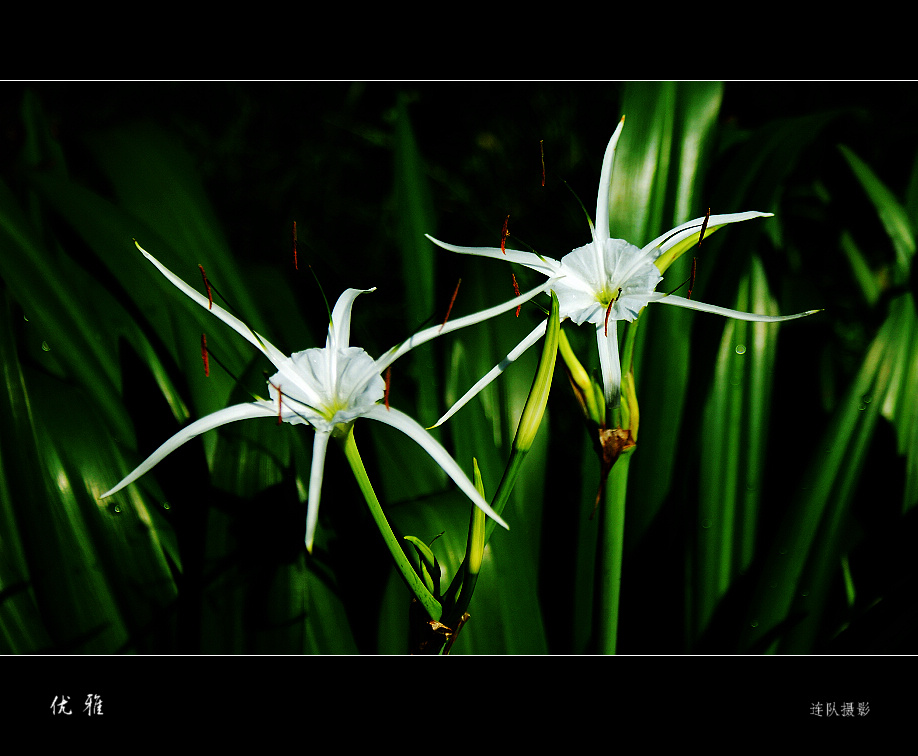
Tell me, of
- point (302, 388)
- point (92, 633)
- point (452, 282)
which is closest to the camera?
point (302, 388)

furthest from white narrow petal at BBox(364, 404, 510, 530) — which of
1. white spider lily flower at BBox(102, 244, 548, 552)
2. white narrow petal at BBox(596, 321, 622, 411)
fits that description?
white narrow petal at BBox(596, 321, 622, 411)

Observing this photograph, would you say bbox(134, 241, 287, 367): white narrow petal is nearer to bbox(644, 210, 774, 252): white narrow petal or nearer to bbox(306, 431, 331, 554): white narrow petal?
bbox(306, 431, 331, 554): white narrow petal

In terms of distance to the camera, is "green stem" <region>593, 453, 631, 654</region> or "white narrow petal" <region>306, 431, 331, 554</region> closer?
"white narrow petal" <region>306, 431, 331, 554</region>

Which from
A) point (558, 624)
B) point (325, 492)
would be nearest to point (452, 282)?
point (325, 492)

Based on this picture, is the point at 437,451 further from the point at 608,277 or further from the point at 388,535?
the point at 608,277
